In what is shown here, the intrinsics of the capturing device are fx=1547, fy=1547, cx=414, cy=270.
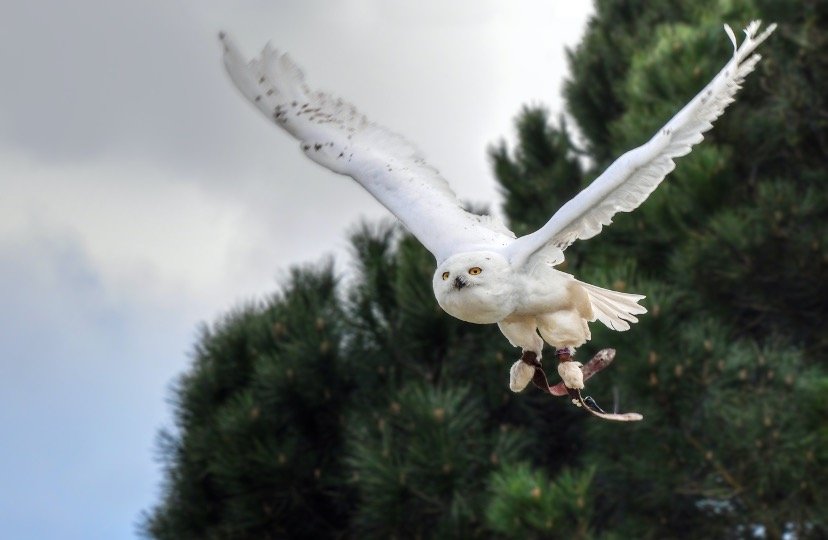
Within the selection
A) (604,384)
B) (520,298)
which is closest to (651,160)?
(520,298)

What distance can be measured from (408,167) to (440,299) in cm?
104

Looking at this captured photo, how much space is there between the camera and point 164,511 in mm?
10242

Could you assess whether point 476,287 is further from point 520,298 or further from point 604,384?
point 604,384

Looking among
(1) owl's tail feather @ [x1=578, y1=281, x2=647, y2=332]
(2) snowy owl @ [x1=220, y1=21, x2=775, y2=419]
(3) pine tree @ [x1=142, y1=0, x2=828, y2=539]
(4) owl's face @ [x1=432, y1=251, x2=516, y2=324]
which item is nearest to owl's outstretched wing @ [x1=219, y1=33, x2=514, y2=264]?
(2) snowy owl @ [x1=220, y1=21, x2=775, y2=419]

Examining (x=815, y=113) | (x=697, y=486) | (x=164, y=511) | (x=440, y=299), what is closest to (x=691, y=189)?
(x=815, y=113)

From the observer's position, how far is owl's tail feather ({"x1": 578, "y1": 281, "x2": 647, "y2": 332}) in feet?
13.9

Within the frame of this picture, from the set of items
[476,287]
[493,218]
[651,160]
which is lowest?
[476,287]

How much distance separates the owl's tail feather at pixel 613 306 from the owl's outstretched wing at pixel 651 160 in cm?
46

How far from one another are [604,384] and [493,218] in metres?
4.93

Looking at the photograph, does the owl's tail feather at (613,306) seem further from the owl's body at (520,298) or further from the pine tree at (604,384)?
the pine tree at (604,384)

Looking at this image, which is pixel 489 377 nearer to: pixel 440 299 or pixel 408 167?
pixel 408 167

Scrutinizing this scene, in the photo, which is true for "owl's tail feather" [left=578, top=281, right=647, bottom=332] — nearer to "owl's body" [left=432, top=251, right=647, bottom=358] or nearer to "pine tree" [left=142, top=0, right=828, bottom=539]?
"owl's body" [left=432, top=251, right=647, bottom=358]

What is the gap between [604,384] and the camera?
9328 mm

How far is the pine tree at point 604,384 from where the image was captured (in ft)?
28.6
